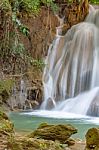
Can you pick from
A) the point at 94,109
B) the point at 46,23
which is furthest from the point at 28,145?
the point at 46,23

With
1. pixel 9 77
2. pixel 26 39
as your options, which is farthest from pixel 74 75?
pixel 9 77

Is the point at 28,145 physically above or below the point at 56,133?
above

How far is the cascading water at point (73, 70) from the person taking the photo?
50.9ft

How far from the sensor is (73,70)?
16.6m

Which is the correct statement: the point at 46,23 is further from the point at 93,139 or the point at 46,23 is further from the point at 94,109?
the point at 93,139

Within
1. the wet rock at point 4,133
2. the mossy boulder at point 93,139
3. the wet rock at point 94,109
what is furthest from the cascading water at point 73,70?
the mossy boulder at point 93,139

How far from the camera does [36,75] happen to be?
16.6 metres

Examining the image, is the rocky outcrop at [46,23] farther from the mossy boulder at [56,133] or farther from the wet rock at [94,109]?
the mossy boulder at [56,133]

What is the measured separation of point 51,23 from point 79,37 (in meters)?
1.50

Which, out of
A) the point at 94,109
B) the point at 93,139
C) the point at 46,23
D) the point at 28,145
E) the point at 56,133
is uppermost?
the point at 46,23

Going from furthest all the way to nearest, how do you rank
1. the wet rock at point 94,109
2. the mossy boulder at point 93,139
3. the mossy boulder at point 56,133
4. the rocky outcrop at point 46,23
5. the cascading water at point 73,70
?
the rocky outcrop at point 46,23
the cascading water at point 73,70
the wet rock at point 94,109
the mossy boulder at point 56,133
the mossy boulder at point 93,139

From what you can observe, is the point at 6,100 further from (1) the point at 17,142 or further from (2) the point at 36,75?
(1) the point at 17,142

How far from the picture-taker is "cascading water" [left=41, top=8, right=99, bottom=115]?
610 inches

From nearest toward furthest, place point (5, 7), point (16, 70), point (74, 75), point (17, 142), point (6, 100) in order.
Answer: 1. point (17, 142)
2. point (5, 7)
3. point (16, 70)
4. point (6, 100)
5. point (74, 75)
